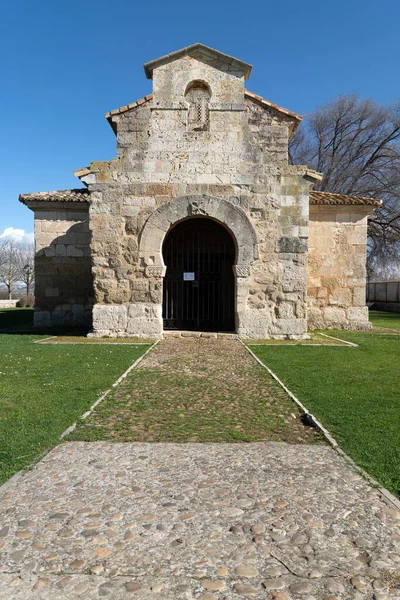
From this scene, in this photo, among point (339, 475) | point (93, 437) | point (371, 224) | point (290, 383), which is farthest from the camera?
point (371, 224)

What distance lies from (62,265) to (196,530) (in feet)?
44.6

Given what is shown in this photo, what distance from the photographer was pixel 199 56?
450 inches

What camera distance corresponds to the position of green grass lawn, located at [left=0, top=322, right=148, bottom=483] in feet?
A: 13.1

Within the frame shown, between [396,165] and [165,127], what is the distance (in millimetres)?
18693

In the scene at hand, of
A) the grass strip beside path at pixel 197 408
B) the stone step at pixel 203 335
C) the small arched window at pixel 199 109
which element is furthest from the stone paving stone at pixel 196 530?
the small arched window at pixel 199 109

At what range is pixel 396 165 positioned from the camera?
25.5 metres

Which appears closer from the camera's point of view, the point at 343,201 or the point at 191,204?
the point at 191,204

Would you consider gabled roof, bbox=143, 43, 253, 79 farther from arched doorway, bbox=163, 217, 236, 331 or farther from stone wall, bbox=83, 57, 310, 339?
arched doorway, bbox=163, 217, 236, 331

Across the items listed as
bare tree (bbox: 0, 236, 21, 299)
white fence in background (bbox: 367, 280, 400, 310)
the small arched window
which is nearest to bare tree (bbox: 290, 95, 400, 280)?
white fence in background (bbox: 367, 280, 400, 310)

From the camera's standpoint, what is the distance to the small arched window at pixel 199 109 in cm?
1156

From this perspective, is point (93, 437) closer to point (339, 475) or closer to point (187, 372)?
point (339, 475)

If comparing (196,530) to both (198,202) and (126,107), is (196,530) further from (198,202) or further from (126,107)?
(126,107)

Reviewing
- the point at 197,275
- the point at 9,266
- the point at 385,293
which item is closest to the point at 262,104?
the point at 197,275

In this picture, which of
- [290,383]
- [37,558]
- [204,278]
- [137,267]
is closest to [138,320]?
[137,267]
